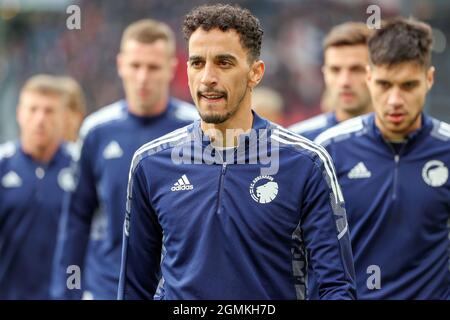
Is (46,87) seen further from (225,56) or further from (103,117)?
(225,56)

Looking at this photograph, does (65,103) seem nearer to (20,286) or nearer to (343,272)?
(20,286)

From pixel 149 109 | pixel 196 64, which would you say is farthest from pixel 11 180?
pixel 196 64

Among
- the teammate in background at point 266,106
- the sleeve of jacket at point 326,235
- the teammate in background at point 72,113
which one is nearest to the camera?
the sleeve of jacket at point 326,235

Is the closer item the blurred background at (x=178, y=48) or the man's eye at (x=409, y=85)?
the man's eye at (x=409, y=85)

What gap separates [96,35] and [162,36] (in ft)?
36.9

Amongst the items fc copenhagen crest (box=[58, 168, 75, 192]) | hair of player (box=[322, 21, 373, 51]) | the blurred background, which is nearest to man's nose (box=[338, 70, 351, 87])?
hair of player (box=[322, 21, 373, 51])

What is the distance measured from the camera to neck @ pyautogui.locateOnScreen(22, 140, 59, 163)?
353 inches

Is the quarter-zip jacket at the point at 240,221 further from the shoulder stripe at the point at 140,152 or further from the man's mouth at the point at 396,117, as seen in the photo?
the man's mouth at the point at 396,117

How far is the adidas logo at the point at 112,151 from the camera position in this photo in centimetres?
737

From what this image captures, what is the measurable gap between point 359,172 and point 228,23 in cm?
164

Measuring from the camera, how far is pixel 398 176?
583cm

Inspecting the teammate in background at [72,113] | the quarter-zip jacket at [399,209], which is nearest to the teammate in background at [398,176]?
the quarter-zip jacket at [399,209]

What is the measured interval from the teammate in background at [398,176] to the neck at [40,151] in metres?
3.57
